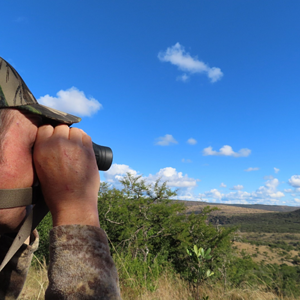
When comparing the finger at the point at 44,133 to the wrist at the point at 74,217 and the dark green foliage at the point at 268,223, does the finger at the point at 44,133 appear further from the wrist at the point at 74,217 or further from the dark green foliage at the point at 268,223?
the dark green foliage at the point at 268,223

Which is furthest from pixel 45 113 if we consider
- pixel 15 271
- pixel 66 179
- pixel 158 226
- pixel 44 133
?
pixel 158 226

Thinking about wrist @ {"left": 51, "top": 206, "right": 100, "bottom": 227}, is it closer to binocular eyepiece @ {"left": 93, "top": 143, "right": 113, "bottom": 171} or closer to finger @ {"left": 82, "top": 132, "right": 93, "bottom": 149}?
finger @ {"left": 82, "top": 132, "right": 93, "bottom": 149}

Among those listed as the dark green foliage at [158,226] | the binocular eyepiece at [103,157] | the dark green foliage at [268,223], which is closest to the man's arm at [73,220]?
the binocular eyepiece at [103,157]

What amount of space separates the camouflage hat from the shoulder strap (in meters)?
0.22

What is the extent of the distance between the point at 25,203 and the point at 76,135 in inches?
9.5

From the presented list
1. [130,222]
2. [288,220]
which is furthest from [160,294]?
[288,220]

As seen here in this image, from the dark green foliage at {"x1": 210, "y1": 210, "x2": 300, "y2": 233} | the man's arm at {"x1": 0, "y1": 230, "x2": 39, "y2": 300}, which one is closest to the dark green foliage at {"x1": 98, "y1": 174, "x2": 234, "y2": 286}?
the man's arm at {"x1": 0, "y1": 230, "x2": 39, "y2": 300}

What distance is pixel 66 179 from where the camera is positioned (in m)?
0.63

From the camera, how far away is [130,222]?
1402 cm

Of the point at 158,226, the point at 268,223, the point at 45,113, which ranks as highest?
the point at 45,113

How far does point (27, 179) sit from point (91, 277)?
0.33 meters

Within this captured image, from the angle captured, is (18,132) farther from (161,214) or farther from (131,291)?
(161,214)

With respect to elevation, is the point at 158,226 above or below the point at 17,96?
below

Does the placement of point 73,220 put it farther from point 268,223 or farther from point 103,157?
point 268,223
